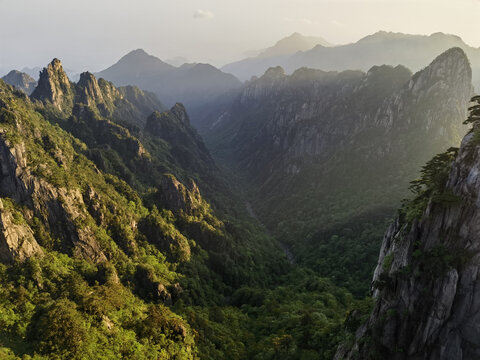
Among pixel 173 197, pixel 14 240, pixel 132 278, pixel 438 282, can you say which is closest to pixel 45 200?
pixel 14 240

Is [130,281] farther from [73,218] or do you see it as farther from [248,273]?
[248,273]

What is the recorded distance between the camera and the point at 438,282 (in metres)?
39.8

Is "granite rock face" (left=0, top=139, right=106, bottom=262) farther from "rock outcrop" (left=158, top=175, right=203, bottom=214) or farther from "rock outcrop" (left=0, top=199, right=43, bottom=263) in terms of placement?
"rock outcrop" (left=158, top=175, right=203, bottom=214)

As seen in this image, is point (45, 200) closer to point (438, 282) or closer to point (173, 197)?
point (173, 197)

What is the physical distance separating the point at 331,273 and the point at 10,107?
484 feet

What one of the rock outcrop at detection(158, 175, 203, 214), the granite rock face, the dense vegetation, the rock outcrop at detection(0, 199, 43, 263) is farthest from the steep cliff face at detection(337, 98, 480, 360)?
the rock outcrop at detection(158, 175, 203, 214)

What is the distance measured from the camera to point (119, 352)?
57750 mm

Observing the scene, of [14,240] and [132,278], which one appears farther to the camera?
[132,278]

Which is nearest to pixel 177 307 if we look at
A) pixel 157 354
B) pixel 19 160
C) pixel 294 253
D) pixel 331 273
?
pixel 157 354

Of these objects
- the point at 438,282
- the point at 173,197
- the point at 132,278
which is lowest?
the point at 132,278

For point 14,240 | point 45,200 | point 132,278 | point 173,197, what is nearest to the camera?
point 14,240

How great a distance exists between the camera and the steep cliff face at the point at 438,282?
38250mm

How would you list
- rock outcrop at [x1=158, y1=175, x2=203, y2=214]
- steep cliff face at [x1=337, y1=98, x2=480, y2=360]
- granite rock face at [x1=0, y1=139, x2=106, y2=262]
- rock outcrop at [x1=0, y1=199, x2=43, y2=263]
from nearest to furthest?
1. steep cliff face at [x1=337, y1=98, x2=480, y2=360]
2. rock outcrop at [x1=0, y1=199, x2=43, y2=263]
3. granite rock face at [x1=0, y1=139, x2=106, y2=262]
4. rock outcrop at [x1=158, y1=175, x2=203, y2=214]

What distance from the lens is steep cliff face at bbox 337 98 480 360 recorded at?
38.2 m
